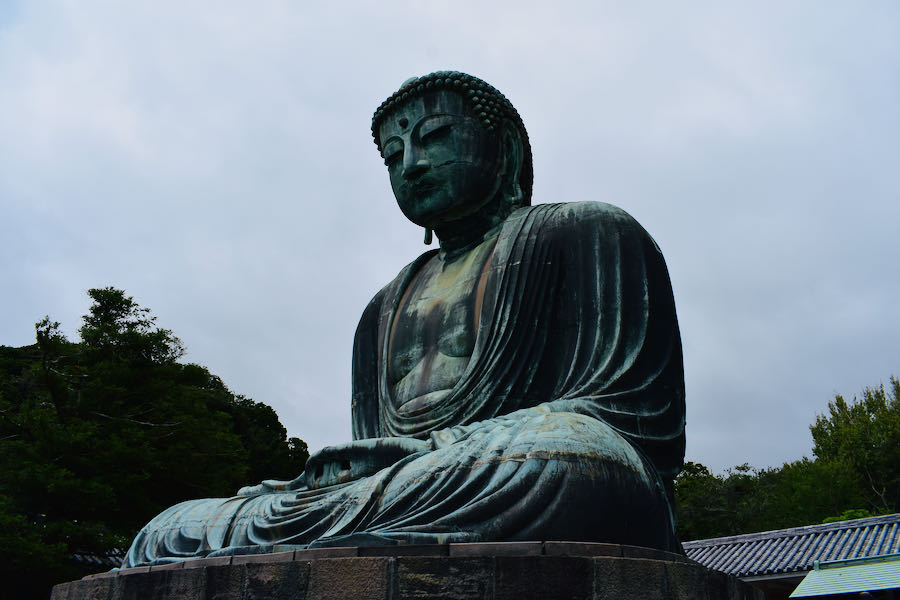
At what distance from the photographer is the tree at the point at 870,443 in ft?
108

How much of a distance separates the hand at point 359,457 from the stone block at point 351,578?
1205 mm

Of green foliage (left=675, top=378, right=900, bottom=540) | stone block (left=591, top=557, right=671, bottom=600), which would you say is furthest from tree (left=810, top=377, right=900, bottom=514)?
stone block (left=591, top=557, right=671, bottom=600)

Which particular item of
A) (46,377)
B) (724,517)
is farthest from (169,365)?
(724,517)

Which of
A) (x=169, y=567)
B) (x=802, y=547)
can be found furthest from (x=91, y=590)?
(x=802, y=547)

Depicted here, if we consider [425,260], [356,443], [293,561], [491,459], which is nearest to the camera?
[293,561]

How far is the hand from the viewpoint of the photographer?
196 inches

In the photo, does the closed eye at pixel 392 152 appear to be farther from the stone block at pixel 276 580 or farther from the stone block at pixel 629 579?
the stone block at pixel 629 579

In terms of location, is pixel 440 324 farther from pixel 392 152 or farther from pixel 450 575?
pixel 450 575

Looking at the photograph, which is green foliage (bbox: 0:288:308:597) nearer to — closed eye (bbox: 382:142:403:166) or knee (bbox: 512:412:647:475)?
closed eye (bbox: 382:142:403:166)

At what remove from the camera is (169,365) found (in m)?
21.0

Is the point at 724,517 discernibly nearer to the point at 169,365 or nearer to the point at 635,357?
the point at 169,365

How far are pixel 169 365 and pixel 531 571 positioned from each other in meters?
18.9

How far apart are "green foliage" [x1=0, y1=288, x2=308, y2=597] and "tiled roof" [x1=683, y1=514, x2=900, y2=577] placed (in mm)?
12341

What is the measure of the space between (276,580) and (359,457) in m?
1.35
